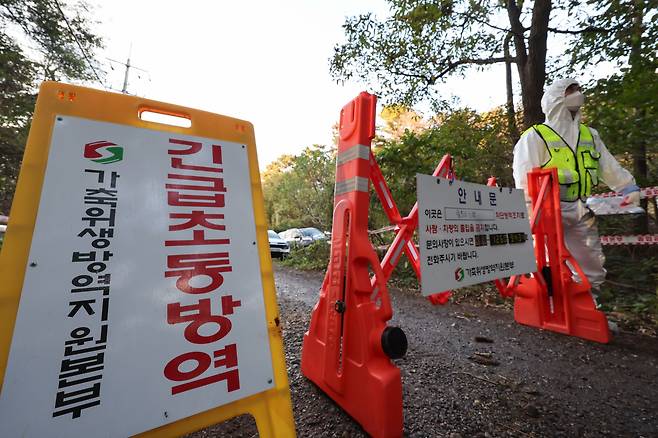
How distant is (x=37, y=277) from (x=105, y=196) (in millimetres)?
304

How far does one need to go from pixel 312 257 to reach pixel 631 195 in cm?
649

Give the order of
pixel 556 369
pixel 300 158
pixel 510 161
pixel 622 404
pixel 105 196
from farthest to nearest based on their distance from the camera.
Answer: pixel 300 158, pixel 510 161, pixel 556 369, pixel 622 404, pixel 105 196

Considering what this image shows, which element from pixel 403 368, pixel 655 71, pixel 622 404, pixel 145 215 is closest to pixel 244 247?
pixel 145 215

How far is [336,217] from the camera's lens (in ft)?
5.62

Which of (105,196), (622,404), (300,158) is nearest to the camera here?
(105,196)

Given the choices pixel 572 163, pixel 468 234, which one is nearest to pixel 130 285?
pixel 468 234

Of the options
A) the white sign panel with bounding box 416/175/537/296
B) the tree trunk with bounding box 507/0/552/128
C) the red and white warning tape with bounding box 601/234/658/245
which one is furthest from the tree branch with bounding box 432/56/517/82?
the white sign panel with bounding box 416/175/537/296

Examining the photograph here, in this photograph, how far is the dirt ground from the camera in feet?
4.82

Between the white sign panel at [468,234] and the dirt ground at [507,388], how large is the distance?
26.9 inches

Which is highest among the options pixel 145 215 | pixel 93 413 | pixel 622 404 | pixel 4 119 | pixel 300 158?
pixel 300 158

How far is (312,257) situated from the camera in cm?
816

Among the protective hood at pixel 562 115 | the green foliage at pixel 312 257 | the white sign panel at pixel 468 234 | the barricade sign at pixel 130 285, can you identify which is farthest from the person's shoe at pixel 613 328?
the green foliage at pixel 312 257

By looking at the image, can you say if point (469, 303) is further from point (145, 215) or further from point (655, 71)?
point (145, 215)

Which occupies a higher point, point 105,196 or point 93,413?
point 105,196
